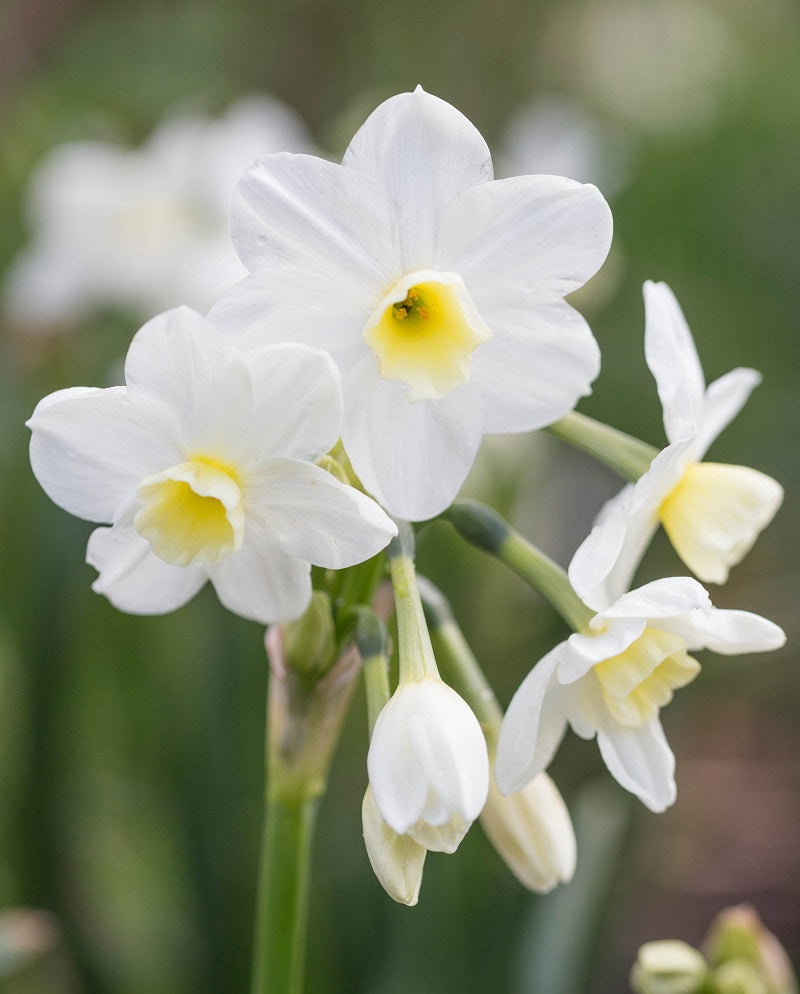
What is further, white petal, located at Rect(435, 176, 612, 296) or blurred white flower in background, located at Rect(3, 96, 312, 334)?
blurred white flower in background, located at Rect(3, 96, 312, 334)

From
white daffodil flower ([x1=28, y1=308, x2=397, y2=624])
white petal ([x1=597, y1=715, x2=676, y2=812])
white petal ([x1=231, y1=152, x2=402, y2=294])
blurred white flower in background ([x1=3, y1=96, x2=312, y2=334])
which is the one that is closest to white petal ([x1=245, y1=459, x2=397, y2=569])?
white daffodil flower ([x1=28, y1=308, x2=397, y2=624])

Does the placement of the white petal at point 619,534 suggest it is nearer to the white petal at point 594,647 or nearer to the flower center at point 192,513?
the white petal at point 594,647

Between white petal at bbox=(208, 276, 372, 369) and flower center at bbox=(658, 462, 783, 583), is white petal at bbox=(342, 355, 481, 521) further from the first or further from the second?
flower center at bbox=(658, 462, 783, 583)

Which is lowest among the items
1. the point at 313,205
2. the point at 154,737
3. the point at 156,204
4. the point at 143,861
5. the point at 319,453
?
the point at 143,861

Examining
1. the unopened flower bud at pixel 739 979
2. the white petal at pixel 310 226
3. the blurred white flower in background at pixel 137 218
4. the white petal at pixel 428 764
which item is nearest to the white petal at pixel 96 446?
the white petal at pixel 310 226

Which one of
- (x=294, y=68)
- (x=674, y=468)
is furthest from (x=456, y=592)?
(x=294, y=68)

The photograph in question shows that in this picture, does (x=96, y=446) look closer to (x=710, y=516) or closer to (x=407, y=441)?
(x=407, y=441)

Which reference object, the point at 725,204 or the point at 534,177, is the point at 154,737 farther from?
the point at 725,204

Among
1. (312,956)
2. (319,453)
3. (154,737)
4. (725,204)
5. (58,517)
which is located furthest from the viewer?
(725,204)
